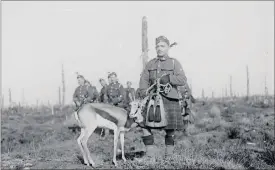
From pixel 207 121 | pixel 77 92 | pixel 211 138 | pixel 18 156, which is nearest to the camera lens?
pixel 18 156

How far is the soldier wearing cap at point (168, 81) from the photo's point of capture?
6996 millimetres

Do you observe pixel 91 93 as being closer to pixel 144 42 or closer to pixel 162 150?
pixel 144 42

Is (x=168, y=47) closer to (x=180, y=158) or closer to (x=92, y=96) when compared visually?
(x=180, y=158)

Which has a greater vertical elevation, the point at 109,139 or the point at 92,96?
the point at 92,96

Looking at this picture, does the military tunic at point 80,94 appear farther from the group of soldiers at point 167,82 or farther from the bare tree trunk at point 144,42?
the group of soldiers at point 167,82

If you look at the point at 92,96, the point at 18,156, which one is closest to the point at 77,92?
the point at 92,96

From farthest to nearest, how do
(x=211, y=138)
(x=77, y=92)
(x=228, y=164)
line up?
(x=211, y=138) → (x=77, y=92) → (x=228, y=164)

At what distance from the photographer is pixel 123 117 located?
738 centimetres

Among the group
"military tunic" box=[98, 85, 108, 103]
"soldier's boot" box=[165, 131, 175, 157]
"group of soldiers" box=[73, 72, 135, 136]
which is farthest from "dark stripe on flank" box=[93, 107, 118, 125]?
"military tunic" box=[98, 85, 108, 103]

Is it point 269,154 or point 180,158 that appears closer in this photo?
point 180,158

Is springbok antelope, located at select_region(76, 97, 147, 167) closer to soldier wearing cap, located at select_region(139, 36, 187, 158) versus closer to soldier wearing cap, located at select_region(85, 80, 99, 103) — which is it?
soldier wearing cap, located at select_region(139, 36, 187, 158)

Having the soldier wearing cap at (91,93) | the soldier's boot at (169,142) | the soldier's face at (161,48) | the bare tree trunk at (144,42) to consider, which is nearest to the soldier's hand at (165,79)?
the soldier's face at (161,48)

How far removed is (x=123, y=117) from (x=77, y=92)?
679 centimetres

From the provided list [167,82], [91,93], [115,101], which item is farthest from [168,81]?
[91,93]
